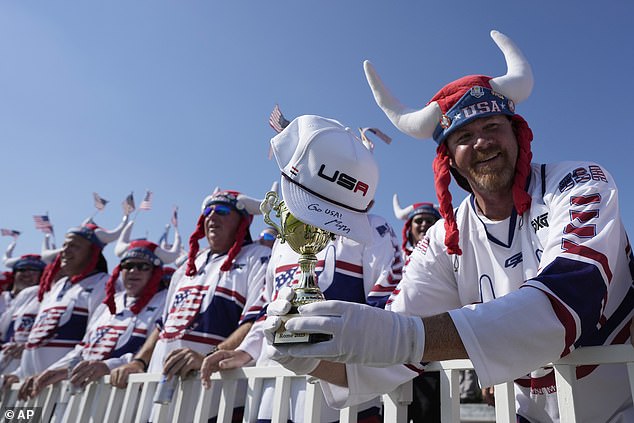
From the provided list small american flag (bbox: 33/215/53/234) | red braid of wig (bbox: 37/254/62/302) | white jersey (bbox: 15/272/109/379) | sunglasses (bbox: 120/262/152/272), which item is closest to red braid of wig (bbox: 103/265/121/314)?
sunglasses (bbox: 120/262/152/272)

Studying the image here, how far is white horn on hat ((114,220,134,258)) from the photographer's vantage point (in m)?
7.32

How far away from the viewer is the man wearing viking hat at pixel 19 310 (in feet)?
20.7

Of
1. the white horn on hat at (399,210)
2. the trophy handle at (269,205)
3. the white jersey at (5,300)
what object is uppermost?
the white horn on hat at (399,210)

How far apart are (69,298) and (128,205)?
2501mm

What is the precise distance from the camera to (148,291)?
5504 millimetres

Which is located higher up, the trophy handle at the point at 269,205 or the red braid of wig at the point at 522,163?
the red braid of wig at the point at 522,163

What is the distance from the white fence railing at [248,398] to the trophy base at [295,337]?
0.76 metres

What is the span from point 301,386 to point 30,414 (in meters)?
2.94

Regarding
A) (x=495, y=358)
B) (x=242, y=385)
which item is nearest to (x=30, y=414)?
(x=242, y=385)

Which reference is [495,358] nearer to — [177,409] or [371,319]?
[371,319]

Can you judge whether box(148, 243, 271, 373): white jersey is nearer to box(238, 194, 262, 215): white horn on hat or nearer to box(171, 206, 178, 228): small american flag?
box(238, 194, 262, 215): white horn on hat

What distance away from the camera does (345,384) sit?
1.70 m

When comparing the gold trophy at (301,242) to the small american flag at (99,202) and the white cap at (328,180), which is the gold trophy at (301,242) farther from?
the small american flag at (99,202)

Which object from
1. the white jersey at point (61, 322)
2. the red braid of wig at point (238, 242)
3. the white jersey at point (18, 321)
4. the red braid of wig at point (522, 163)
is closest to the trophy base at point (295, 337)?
the red braid of wig at point (522, 163)
